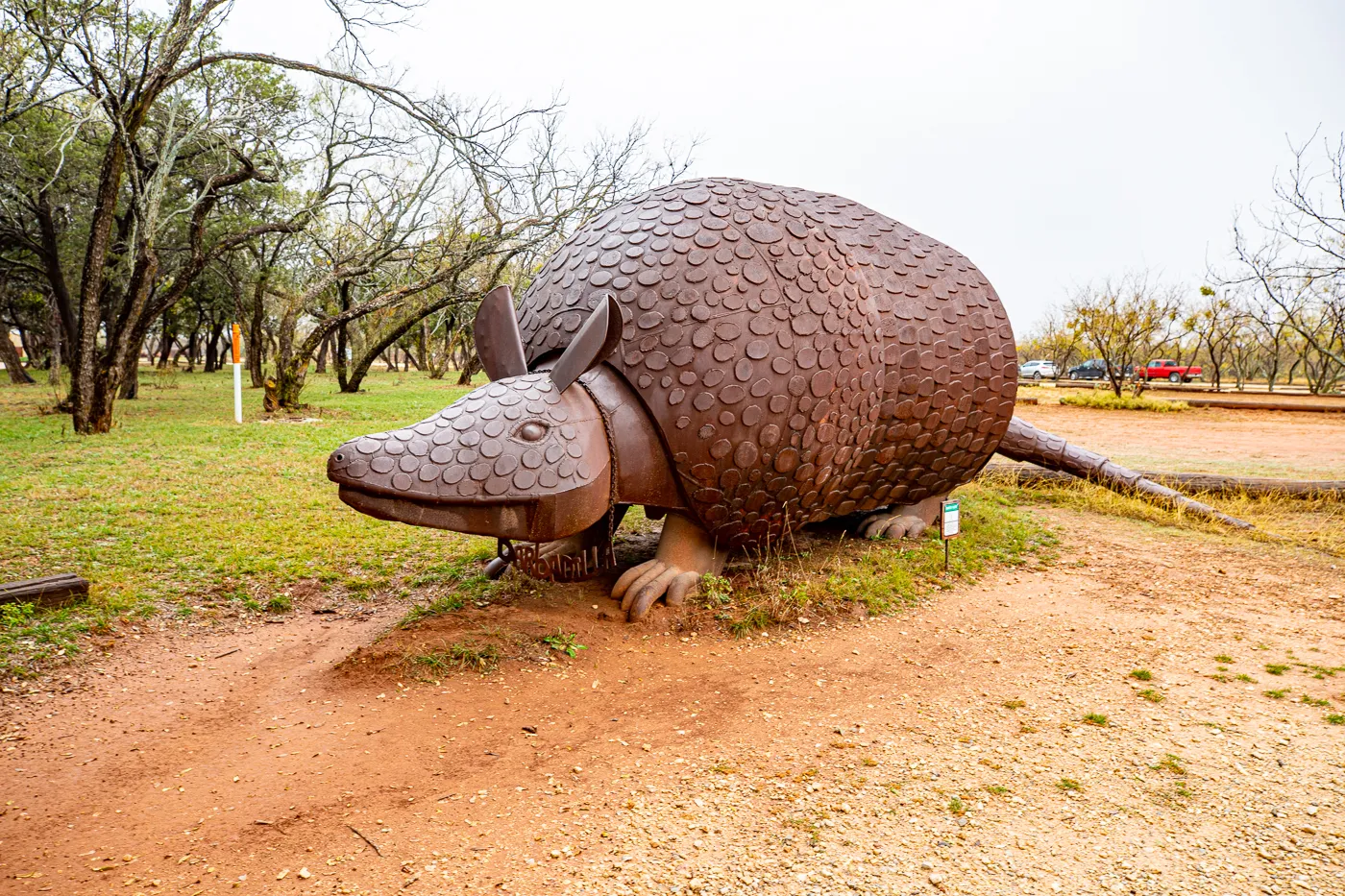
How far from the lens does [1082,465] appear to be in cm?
746

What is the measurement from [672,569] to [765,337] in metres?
1.37

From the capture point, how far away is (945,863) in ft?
7.84

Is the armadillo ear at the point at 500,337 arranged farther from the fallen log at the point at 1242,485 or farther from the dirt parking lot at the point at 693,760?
the fallen log at the point at 1242,485

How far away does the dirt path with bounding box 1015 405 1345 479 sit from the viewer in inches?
393

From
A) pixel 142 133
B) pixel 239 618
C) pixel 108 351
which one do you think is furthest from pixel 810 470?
pixel 142 133

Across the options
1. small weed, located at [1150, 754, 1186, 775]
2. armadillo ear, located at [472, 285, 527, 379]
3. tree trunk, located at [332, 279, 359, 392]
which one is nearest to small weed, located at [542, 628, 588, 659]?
armadillo ear, located at [472, 285, 527, 379]

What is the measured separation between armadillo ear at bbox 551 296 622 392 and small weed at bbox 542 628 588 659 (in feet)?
3.97

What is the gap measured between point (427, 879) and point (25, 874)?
44.0 inches

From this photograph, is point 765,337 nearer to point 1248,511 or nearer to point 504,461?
point 504,461

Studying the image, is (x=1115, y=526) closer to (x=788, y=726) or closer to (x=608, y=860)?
(x=788, y=726)

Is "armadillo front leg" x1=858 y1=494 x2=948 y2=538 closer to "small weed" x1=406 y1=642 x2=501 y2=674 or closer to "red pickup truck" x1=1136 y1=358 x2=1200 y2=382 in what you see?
"small weed" x1=406 y1=642 x2=501 y2=674

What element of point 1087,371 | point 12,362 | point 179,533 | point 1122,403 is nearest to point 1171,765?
point 179,533

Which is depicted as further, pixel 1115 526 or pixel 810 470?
pixel 1115 526

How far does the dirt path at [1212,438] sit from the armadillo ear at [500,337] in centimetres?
854
